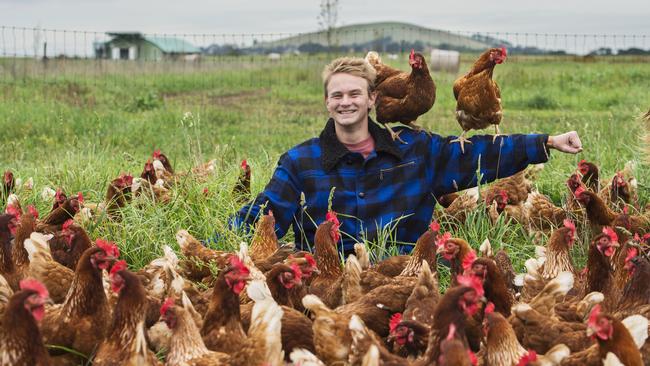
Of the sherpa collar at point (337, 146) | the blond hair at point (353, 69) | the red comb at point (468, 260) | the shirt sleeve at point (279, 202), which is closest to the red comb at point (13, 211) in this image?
the shirt sleeve at point (279, 202)

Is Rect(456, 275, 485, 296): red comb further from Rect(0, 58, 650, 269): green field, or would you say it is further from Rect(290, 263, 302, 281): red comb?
Rect(0, 58, 650, 269): green field

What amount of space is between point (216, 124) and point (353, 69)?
796 centimetres

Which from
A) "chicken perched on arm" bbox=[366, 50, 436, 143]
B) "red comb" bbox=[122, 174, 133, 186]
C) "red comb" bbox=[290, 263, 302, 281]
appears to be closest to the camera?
"red comb" bbox=[290, 263, 302, 281]

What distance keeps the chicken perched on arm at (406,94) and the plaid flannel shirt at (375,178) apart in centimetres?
16

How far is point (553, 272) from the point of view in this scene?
4348 mm

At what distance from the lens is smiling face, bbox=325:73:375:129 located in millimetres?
4984

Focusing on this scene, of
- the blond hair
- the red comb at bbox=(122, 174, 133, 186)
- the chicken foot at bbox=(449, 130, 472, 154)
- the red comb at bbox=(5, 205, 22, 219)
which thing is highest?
the blond hair

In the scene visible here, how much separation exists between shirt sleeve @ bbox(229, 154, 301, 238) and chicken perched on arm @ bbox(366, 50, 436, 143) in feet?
2.30

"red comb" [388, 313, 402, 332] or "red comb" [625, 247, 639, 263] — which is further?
"red comb" [625, 247, 639, 263]

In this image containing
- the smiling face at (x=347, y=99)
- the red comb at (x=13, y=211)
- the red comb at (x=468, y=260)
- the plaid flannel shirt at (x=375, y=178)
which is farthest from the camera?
the plaid flannel shirt at (x=375, y=178)

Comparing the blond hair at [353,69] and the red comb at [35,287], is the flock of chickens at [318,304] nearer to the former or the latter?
the red comb at [35,287]

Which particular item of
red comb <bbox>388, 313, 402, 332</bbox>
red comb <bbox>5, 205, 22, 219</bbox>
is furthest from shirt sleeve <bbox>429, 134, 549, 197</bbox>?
red comb <bbox>5, 205, 22, 219</bbox>

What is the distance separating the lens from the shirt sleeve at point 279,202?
5.08 metres

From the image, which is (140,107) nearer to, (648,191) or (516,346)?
(648,191)
